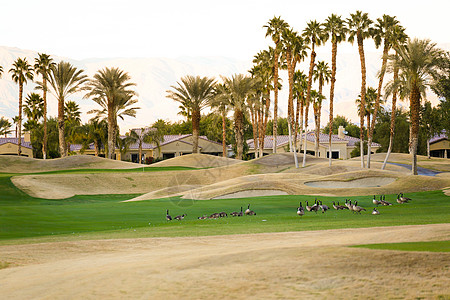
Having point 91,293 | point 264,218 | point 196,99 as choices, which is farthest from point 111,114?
point 91,293

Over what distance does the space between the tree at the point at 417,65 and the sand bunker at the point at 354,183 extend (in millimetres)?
5891

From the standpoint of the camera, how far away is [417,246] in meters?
10.8

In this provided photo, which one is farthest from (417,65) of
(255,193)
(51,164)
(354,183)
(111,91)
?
(51,164)

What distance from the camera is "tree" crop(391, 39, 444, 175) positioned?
47219mm

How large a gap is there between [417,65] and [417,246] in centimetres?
4014

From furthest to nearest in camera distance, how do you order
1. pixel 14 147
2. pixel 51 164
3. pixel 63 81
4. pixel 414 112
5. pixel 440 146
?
1. pixel 14 147
2. pixel 440 146
3. pixel 63 81
4. pixel 51 164
5. pixel 414 112

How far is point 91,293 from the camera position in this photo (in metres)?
8.86

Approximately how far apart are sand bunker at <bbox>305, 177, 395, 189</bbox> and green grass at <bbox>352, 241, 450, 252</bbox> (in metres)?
32.2

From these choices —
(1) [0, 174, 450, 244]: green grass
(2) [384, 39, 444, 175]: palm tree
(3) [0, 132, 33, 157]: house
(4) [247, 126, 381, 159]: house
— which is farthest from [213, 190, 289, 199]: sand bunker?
(3) [0, 132, 33, 157]: house

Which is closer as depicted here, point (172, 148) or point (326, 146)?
point (172, 148)

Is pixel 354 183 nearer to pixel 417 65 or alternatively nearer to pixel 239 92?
pixel 417 65

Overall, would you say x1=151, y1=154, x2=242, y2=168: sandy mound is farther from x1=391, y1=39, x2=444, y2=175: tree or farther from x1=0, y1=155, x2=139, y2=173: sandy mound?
x1=391, y1=39, x2=444, y2=175: tree

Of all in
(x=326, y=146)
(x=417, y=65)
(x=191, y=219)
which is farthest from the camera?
(x=326, y=146)

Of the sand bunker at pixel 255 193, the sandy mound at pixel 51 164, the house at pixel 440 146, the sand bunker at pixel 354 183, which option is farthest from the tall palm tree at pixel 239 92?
the house at pixel 440 146
